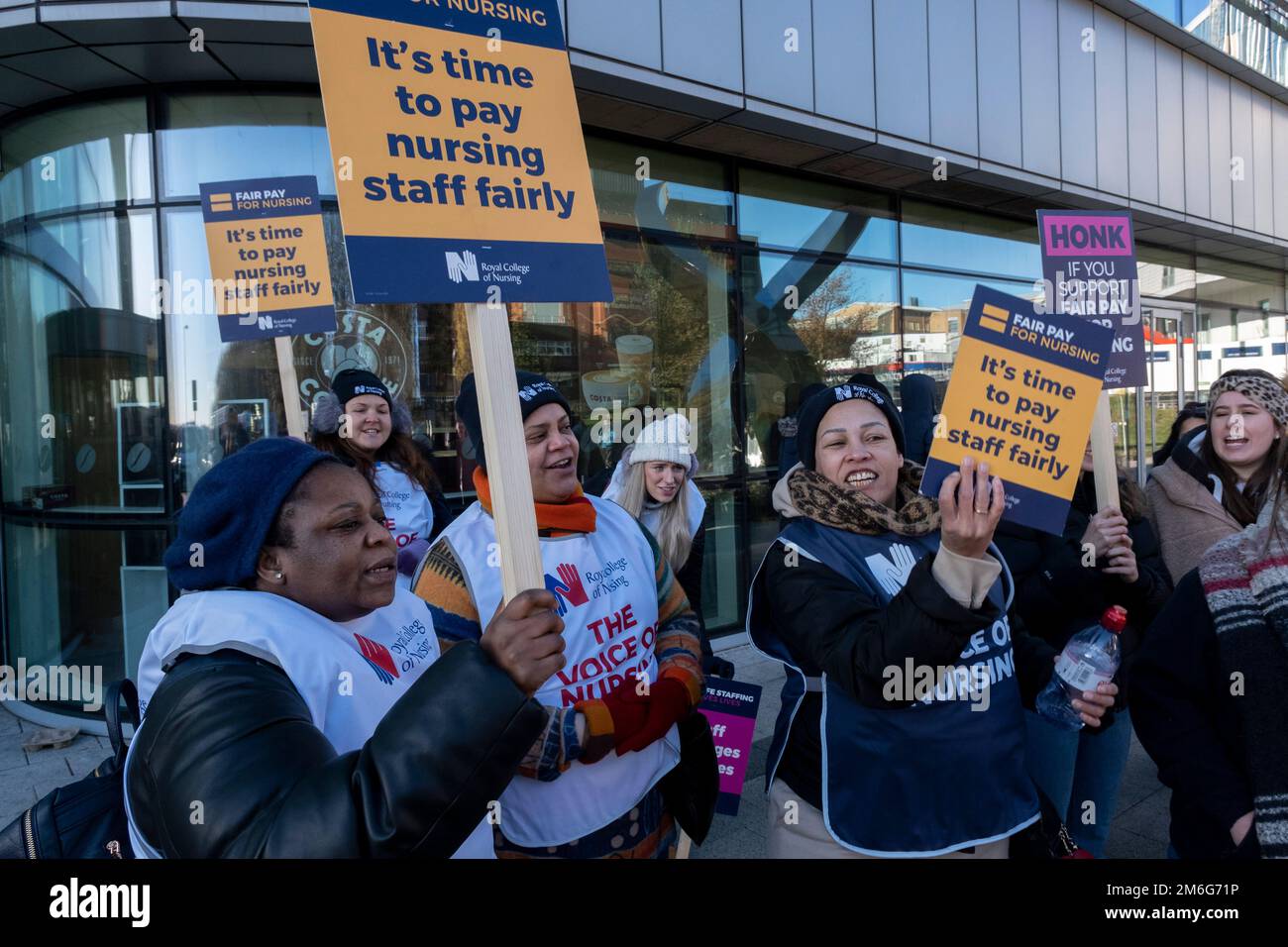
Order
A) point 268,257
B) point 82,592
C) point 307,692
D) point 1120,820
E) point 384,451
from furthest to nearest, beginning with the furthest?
point 82,592 → point 384,451 → point 1120,820 → point 268,257 → point 307,692

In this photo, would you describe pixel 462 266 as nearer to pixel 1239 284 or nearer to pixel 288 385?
pixel 288 385

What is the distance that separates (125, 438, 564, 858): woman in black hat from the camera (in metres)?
1.05

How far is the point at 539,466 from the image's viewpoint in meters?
2.36

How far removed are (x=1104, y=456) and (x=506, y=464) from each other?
1.97m

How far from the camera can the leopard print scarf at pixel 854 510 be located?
2.12 meters

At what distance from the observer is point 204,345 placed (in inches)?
219

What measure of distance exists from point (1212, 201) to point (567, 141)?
12061mm

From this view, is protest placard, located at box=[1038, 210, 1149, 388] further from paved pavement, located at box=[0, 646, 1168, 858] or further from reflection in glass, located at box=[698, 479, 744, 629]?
reflection in glass, located at box=[698, 479, 744, 629]

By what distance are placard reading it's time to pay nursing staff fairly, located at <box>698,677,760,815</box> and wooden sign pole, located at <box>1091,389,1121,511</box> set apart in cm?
151

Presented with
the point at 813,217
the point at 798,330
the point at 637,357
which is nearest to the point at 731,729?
the point at 637,357

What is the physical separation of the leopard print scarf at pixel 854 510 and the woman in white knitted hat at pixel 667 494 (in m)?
1.75
